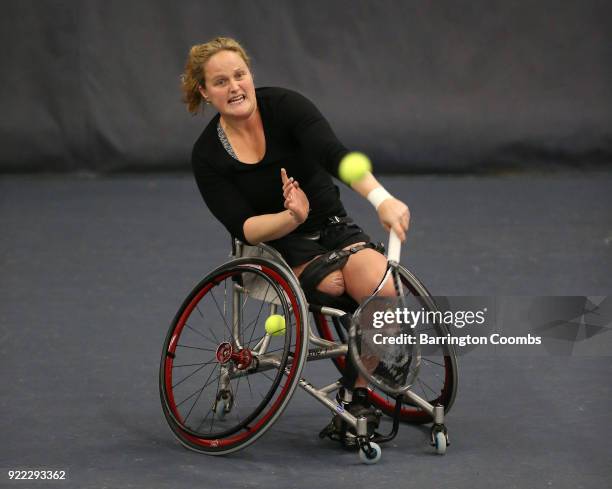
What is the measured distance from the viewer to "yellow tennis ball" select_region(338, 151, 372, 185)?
10.1 ft

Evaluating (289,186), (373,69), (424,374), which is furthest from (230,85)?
(373,69)

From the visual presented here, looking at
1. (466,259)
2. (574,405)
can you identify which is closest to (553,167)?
(466,259)

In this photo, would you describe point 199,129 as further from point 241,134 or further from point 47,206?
point 241,134

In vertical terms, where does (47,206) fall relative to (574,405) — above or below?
above

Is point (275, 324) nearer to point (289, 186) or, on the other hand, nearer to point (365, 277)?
point (365, 277)

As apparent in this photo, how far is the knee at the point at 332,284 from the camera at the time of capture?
3.28 meters

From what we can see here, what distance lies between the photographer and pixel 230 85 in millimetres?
3311

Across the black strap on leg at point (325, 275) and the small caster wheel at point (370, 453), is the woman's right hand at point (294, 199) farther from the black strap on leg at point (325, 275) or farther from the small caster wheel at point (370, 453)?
the small caster wheel at point (370, 453)

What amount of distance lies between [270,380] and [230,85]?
1054mm

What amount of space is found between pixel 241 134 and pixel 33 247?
2546mm

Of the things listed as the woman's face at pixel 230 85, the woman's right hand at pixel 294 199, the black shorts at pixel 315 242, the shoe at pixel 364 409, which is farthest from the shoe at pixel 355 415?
the woman's face at pixel 230 85

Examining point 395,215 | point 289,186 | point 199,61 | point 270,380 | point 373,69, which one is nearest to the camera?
point 395,215

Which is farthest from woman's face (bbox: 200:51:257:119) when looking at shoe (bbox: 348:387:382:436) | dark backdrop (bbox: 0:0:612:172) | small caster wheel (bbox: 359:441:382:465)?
dark backdrop (bbox: 0:0:612:172)

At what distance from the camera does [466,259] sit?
528cm
